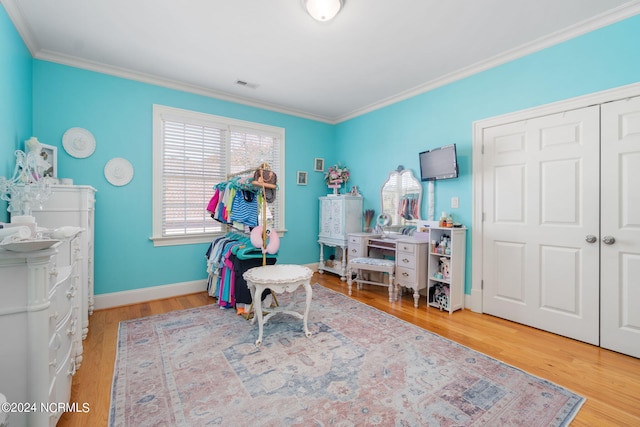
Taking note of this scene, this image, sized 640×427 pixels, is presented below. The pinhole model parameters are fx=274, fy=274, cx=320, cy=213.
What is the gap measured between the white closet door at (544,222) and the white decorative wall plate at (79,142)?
457cm

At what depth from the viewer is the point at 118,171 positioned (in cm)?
334

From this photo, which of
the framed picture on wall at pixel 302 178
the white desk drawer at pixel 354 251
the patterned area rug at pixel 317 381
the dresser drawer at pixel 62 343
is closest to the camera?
the dresser drawer at pixel 62 343

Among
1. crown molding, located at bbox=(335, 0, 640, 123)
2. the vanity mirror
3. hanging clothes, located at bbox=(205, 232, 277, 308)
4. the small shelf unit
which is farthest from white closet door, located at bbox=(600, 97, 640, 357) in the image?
hanging clothes, located at bbox=(205, 232, 277, 308)

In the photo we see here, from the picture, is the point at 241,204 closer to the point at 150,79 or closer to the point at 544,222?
the point at 150,79

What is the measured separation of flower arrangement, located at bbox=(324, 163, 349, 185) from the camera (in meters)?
4.90

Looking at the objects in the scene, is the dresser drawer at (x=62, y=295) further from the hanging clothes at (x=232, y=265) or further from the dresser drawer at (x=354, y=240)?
the dresser drawer at (x=354, y=240)

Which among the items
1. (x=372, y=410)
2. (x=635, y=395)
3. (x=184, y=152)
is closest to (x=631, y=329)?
(x=635, y=395)

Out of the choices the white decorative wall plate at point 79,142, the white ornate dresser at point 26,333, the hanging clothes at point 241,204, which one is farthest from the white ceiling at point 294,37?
the white ornate dresser at point 26,333

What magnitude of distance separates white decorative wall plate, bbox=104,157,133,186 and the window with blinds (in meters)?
0.28

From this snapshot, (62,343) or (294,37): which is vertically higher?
(294,37)

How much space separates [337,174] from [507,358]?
3508 millimetres

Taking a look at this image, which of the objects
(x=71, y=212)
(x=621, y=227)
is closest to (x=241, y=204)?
(x=71, y=212)

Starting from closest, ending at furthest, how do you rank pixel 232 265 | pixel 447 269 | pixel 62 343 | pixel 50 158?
1. pixel 62 343
2. pixel 50 158
3. pixel 232 265
4. pixel 447 269

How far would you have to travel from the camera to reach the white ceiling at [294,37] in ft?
7.49
